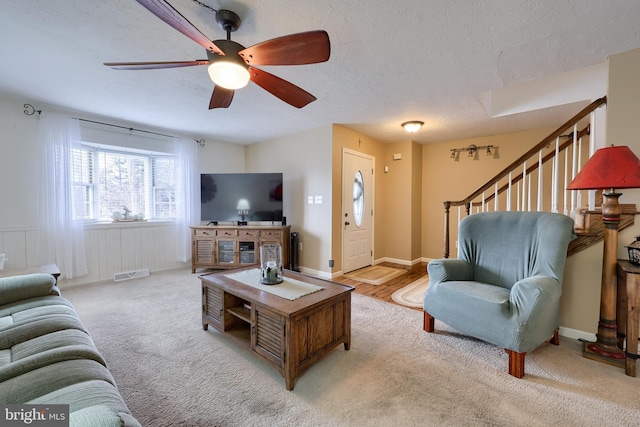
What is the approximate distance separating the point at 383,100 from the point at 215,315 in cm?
287

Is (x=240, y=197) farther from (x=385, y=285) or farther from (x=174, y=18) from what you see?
(x=174, y=18)

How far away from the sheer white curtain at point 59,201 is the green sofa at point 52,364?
7.14 feet

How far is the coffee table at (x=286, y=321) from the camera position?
5.46ft

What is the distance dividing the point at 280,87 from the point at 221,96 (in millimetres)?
535

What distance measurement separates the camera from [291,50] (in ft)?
5.03

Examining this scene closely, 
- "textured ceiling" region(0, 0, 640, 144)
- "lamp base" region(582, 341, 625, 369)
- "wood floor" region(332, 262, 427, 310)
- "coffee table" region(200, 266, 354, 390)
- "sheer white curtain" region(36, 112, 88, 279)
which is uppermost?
"textured ceiling" region(0, 0, 640, 144)

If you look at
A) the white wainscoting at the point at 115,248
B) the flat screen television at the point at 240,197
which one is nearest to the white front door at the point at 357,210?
the flat screen television at the point at 240,197

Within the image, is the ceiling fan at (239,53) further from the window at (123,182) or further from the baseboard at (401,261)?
the baseboard at (401,261)

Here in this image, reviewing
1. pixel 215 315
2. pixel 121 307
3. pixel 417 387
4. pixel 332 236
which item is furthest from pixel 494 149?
pixel 121 307

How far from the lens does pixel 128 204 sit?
4227 millimetres

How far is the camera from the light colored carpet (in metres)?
1.44

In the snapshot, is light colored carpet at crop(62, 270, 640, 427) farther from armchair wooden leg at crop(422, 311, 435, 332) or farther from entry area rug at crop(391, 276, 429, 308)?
entry area rug at crop(391, 276, 429, 308)

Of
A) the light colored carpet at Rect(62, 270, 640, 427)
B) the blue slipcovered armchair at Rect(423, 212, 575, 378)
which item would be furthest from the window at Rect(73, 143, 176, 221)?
the blue slipcovered armchair at Rect(423, 212, 575, 378)

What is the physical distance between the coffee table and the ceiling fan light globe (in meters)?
1.48
